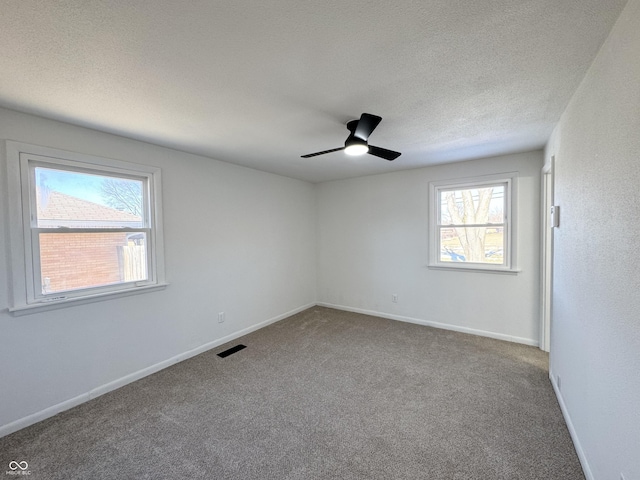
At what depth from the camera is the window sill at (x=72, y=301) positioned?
2.08 metres

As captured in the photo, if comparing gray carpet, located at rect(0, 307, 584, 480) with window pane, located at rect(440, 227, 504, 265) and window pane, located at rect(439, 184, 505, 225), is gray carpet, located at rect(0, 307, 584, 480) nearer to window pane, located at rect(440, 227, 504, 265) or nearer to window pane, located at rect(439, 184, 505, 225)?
window pane, located at rect(440, 227, 504, 265)

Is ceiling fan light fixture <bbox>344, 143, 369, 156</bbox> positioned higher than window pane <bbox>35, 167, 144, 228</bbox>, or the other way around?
ceiling fan light fixture <bbox>344, 143, 369, 156</bbox>

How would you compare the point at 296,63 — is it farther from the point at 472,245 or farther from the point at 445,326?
the point at 445,326

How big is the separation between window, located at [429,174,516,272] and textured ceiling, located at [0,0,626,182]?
114 cm

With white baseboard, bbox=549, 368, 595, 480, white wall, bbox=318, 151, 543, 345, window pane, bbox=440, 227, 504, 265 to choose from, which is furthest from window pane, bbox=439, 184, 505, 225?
white baseboard, bbox=549, 368, 595, 480

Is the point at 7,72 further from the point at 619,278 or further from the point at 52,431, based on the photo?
the point at 619,278

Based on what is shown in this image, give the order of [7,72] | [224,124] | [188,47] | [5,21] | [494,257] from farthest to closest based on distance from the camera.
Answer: [494,257], [224,124], [7,72], [188,47], [5,21]

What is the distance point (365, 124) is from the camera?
2066 mm

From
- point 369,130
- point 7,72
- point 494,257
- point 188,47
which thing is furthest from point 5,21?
point 494,257

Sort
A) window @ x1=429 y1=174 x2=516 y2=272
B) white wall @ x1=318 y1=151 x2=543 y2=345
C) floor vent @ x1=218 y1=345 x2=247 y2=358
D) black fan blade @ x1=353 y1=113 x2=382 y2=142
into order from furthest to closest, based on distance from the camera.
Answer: window @ x1=429 y1=174 x2=516 y2=272
white wall @ x1=318 y1=151 x2=543 y2=345
floor vent @ x1=218 y1=345 x2=247 y2=358
black fan blade @ x1=353 y1=113 x2=382 y2=142

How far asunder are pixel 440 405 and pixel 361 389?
26.5 inches

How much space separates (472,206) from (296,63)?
3246mm

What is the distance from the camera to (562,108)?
2094 millimetres

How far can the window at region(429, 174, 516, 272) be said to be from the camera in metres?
3.50
